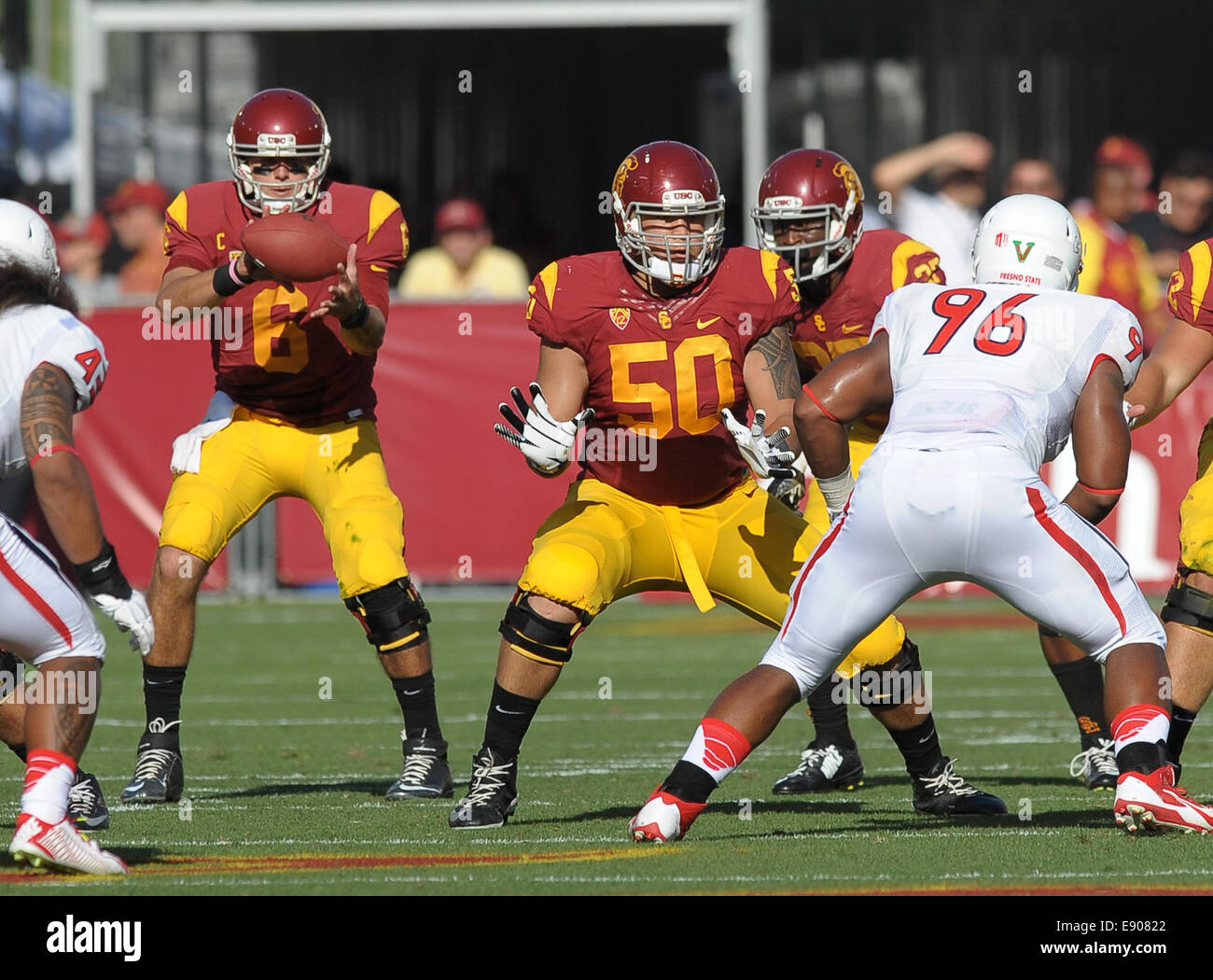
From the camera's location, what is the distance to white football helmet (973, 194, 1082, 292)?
17.5 ft

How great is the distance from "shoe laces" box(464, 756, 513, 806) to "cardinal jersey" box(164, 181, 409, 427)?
1379 millimetres

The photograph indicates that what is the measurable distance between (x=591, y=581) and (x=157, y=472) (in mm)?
6634

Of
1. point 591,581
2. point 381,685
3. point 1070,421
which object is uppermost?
point 1070,421

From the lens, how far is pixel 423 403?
11617 millimetres

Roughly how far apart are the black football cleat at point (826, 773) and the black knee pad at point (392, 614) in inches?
45.9

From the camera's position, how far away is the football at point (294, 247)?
5879 millimetres

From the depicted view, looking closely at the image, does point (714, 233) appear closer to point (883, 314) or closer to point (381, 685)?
point (883, 314)

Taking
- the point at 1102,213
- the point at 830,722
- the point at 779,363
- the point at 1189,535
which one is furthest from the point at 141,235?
the point at 1189,535

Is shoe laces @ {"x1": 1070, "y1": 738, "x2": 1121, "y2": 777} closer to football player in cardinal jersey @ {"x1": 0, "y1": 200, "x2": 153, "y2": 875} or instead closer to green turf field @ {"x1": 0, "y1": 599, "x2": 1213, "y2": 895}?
green turf field @ {"x1": 0, "y1": 599, "x2": 1213, "y2": 895}

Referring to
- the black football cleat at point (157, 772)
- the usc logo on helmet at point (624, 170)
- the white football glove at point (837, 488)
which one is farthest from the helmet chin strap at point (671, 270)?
the black football cleat at point (157, 772)

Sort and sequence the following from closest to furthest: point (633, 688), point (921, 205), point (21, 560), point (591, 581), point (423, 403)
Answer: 1. point (21, 560)
2. point (591, 581)
3. point (633, 688)
4. point (423, 403)
5. point (921, 205)

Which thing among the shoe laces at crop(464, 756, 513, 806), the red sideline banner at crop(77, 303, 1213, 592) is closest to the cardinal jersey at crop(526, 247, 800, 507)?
the shoe laces at crop(464, 756, 513, 806)

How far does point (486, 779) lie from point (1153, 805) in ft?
5.57

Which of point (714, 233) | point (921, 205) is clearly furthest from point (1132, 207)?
point (714, 233)
